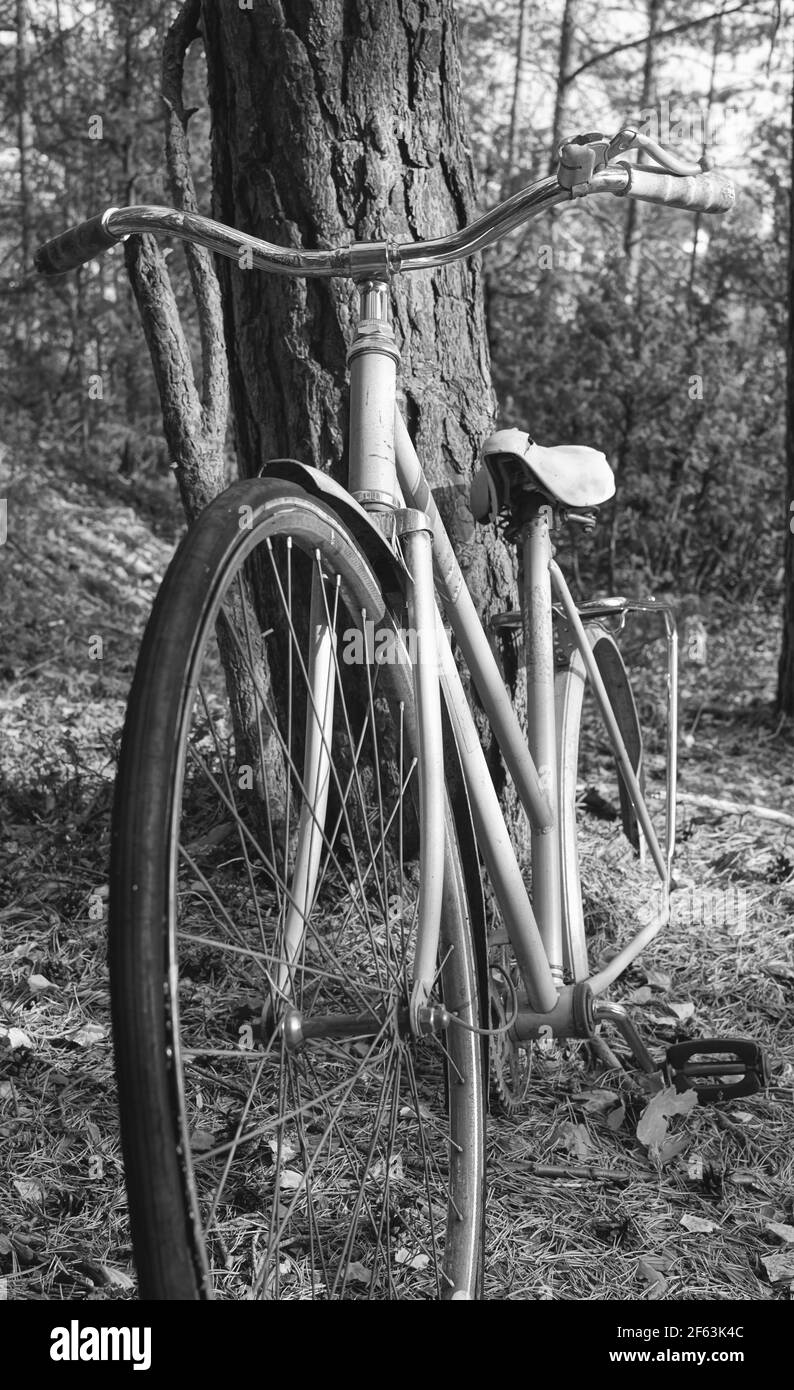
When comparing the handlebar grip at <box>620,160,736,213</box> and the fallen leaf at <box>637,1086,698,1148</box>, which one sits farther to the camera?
the fallen leaf at <box>637,1086,698,1148</box>

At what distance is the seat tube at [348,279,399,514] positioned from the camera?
155 centimetres

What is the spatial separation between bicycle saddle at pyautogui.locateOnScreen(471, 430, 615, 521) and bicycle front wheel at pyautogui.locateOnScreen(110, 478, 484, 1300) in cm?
40

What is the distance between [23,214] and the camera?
343 inches

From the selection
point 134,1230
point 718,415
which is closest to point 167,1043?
point 134,1230

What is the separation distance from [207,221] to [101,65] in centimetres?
806

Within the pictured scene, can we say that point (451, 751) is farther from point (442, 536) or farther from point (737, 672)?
point (737, 672)

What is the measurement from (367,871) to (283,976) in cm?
27

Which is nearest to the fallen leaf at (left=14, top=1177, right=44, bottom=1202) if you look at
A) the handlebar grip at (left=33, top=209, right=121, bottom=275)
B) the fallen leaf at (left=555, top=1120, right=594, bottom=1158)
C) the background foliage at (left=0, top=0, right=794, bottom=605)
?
the fallen leaf at (left=555, top=1120, right=594, bottom=1158)

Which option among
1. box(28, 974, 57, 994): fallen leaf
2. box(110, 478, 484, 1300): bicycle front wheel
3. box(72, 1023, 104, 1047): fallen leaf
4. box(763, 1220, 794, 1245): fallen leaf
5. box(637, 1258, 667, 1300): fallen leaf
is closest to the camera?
box(110, 478, 484, 1300): bicycle front wheel

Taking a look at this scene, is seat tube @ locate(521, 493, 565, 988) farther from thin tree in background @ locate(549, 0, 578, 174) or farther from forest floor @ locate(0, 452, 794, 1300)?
thin tree in background @ locate(549, 0, 578, 174)

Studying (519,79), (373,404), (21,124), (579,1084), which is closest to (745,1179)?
(579,1084)

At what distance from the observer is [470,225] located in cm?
145

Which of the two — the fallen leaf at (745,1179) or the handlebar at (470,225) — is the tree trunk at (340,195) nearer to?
the handlebar at (470,225)

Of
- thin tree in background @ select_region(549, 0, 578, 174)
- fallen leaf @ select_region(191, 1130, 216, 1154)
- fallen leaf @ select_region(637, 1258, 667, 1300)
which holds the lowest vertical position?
fallen leaf @ select_region(637, 1258, 667, 1300)
